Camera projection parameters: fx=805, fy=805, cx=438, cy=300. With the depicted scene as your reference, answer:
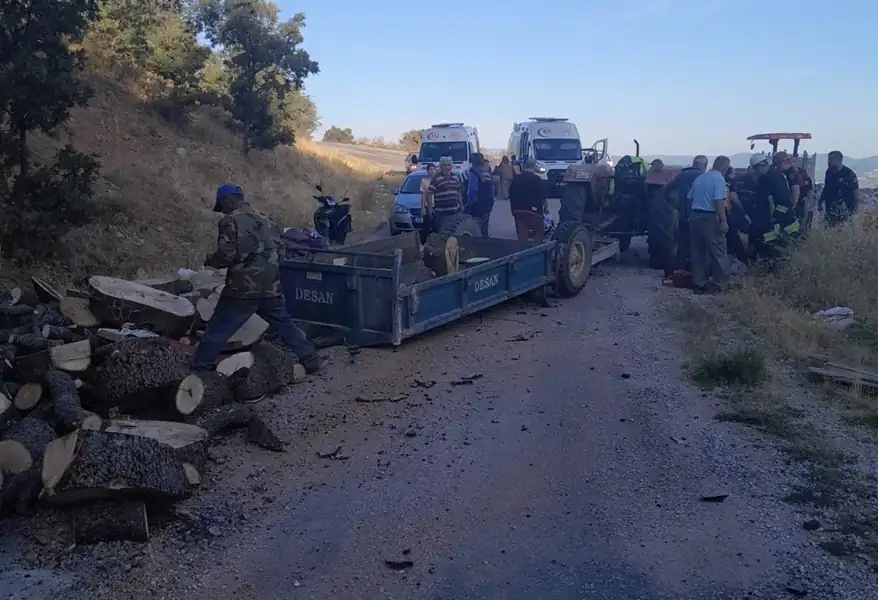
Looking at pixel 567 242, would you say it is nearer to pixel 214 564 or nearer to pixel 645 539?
pixel 645 539

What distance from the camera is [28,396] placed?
226 inches

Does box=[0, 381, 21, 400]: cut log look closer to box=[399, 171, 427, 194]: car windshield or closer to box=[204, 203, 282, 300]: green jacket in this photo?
box=[204, 203, 282, 300]: green jacket

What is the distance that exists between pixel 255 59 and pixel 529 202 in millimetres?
16428

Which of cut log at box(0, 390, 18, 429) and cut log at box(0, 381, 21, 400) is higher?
cut log at box(0, 381, 21, 400)

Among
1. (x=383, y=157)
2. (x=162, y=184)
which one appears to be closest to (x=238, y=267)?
(x=162, y=184)

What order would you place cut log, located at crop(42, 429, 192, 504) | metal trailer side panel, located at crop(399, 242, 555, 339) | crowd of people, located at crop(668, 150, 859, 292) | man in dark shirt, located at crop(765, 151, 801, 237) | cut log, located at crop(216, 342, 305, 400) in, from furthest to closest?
1. man in dark shirt, located at crop(765, 151, 801, 237)
2. crowd of people, located at crop(668, 150, 859, 292)
3. metal trailer side panel, located at crop(399, 242, 555, 339)
4. cut log, located at crop(216, 342, 305, 400)
5. cut log, located at crop(42, 429, 192, 504)

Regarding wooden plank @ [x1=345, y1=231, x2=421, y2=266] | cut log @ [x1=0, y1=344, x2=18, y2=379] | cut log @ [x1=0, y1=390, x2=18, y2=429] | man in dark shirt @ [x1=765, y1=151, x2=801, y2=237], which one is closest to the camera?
cut log @ [x1=0, y1=390, x2=18, y2=429]

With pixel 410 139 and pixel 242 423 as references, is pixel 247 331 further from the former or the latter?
pixel 410 139

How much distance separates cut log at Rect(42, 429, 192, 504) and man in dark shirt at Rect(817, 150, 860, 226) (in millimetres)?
12145

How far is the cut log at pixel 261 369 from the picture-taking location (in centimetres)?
674

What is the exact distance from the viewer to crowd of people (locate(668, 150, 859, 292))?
11406 mm

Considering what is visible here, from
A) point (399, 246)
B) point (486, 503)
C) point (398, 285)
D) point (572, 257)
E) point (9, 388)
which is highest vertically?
point (399, 246)

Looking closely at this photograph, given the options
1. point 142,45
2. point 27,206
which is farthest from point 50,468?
point 142,45

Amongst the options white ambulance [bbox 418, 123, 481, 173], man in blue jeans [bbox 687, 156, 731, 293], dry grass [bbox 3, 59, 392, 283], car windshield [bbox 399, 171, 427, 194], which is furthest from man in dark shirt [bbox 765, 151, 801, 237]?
white ambulance [bbox 418, 123, 481, 173]
